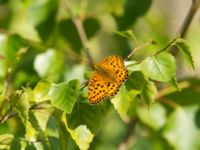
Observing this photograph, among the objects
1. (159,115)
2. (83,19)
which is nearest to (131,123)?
(159,115)

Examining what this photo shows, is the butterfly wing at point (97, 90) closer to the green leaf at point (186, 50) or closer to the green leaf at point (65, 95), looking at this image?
the green leaf at point (65, 95)

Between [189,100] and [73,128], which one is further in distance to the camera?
[189,100]

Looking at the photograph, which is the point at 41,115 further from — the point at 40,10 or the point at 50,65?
the point at 40,10

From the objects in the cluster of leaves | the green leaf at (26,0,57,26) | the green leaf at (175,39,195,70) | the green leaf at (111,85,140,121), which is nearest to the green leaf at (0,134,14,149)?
the cluster of leaves

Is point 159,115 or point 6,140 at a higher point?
point 6,140

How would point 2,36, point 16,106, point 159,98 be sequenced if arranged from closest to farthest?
point 16,106, point 2,36, point 159,98

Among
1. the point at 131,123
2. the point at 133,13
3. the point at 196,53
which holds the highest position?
the point at 133,13

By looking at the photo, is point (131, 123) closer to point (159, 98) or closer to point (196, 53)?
point (159, 98)

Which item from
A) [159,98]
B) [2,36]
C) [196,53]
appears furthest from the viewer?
[196,53]

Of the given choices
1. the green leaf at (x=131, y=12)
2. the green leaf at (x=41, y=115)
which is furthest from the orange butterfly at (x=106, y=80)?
the green leaf at (x=131, y=12)
